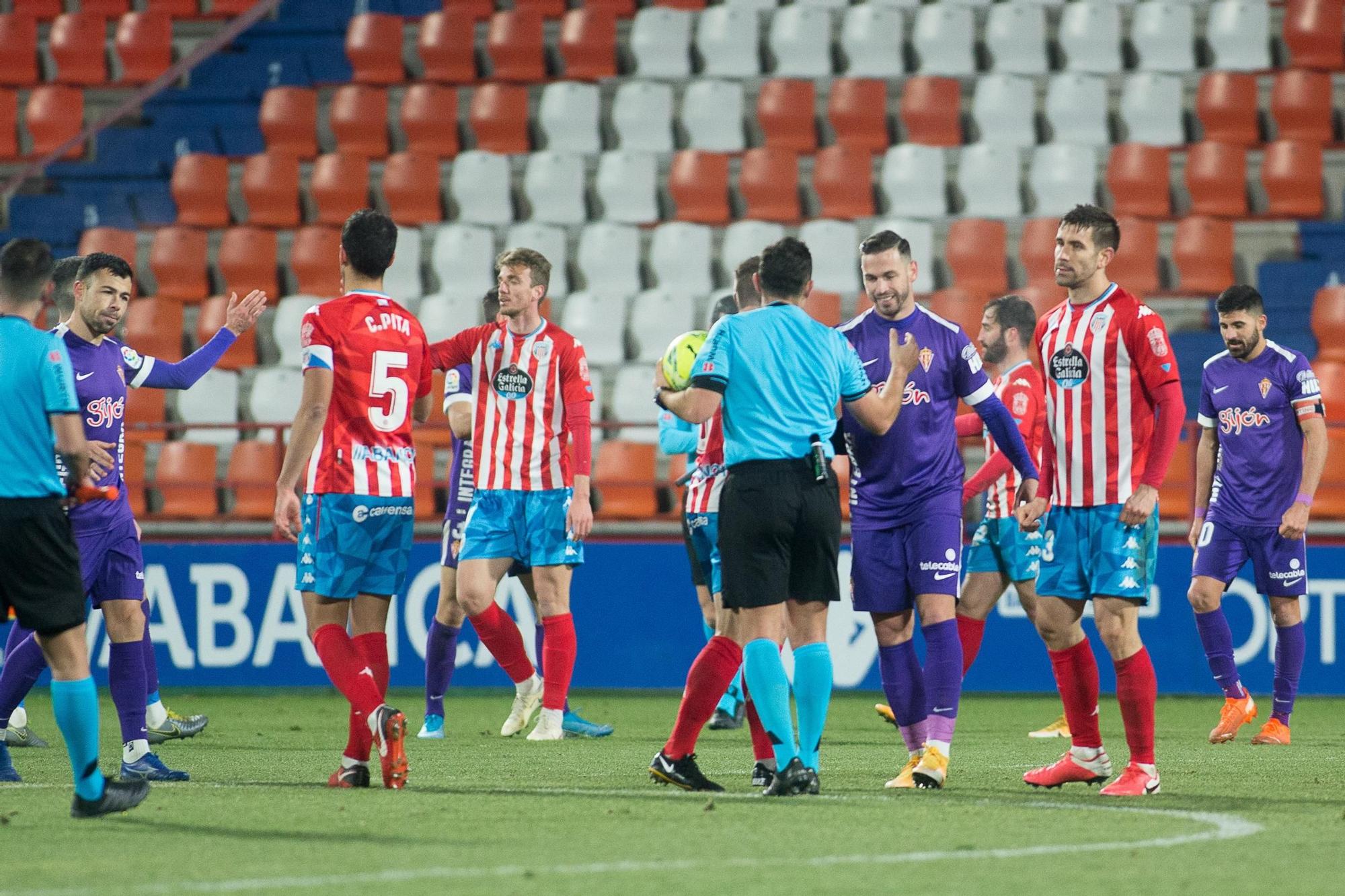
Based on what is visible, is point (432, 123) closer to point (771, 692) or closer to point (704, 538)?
point (704, 538)

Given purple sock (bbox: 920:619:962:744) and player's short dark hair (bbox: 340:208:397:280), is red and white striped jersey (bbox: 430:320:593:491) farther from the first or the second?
purple sock (bbox: 920:619:962:744)

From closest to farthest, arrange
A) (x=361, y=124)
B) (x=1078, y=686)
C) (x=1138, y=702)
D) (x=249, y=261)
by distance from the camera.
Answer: (x=1138, y=702) → (x=1078, y=686) → (x=249, y=261) → (x=361, y=124)

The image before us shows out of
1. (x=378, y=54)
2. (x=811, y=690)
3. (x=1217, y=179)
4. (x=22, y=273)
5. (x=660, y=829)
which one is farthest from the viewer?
(x=378, y=54)

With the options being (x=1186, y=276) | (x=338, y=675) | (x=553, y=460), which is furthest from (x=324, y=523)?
(x=1186, y=276)

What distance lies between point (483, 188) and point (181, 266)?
9.42 feet

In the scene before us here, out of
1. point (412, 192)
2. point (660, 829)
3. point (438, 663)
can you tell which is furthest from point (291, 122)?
point (660, 829)

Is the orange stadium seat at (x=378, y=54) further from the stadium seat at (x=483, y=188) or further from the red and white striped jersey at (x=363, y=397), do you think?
the red and white striped jersey at (x=363, y=397)

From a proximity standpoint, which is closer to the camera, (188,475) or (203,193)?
(188,475)

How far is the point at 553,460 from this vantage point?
976cm

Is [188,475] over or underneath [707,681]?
over

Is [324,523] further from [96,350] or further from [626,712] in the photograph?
[626,712]

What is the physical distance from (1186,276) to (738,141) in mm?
4443

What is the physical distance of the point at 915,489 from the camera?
24.4 feet

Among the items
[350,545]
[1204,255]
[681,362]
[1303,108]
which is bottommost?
[350,545]
